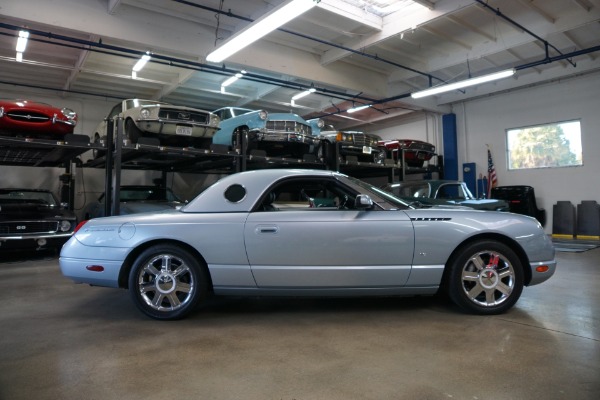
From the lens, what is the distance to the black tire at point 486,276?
315 cm

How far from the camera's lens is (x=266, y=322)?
3109 mm

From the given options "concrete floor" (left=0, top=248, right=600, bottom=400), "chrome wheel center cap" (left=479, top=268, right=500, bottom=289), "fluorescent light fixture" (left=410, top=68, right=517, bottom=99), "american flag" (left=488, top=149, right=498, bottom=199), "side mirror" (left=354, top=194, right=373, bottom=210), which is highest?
"fluorescent light fixture" (left=410, top=68, right=517, bottom=99)

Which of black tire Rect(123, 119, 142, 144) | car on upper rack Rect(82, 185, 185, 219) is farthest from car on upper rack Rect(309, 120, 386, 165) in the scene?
black tire Rect(123, 119, 142, 144)

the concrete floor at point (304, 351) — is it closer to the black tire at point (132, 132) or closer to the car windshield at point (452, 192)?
the black tire at point (132, 132)

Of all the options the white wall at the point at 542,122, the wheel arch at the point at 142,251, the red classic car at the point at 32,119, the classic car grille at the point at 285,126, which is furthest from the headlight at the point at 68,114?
the white wall at the point at 542,122

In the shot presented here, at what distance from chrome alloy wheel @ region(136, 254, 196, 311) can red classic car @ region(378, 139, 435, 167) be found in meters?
9.15

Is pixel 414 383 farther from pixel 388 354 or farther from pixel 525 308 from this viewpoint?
pixel 525 308

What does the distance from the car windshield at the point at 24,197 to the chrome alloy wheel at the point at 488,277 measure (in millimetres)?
8014

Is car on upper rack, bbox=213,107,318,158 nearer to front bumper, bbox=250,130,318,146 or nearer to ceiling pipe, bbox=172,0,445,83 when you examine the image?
front bumper, bbox=250,130,318,146

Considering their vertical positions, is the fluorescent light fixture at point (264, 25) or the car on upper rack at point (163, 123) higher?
the fluorescent light fixture at point (264, 25)

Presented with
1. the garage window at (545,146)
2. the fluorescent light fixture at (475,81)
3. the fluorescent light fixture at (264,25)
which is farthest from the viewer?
the garage window at (545,146)

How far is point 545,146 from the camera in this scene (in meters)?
11.5

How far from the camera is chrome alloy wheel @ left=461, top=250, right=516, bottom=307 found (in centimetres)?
316

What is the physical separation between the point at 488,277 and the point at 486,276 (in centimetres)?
2
